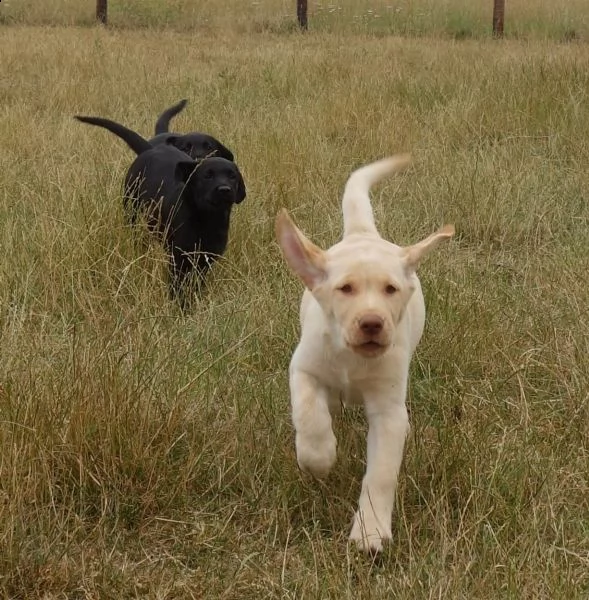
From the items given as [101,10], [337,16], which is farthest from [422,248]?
[337,16]

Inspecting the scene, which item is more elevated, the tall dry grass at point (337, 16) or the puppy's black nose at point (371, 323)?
the puppy's black nose at point (371, 323)

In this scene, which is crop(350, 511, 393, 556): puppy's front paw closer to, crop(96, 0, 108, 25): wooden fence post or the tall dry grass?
the tall dry grass

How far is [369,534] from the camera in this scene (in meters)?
2.08

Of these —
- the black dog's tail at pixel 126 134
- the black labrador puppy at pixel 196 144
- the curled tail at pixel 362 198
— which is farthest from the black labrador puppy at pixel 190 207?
the curled tail at pixel 362 198

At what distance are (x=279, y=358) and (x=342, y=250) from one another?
34.5 inches

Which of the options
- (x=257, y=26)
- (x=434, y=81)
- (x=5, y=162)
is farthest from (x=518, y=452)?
(x=257, y=26)

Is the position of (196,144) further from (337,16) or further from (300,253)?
(337,16)

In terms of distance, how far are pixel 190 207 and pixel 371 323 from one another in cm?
243

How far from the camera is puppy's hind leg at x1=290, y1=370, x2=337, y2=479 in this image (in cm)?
221

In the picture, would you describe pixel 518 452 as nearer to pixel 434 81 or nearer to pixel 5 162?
pixel 5 162

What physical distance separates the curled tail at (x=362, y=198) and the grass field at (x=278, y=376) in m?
0.50

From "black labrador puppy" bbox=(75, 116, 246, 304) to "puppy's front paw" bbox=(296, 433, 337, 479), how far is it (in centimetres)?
184

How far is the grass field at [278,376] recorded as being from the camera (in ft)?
6.80

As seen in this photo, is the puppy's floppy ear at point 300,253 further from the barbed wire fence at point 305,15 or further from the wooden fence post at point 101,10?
the wooden fence post at point 101,10
